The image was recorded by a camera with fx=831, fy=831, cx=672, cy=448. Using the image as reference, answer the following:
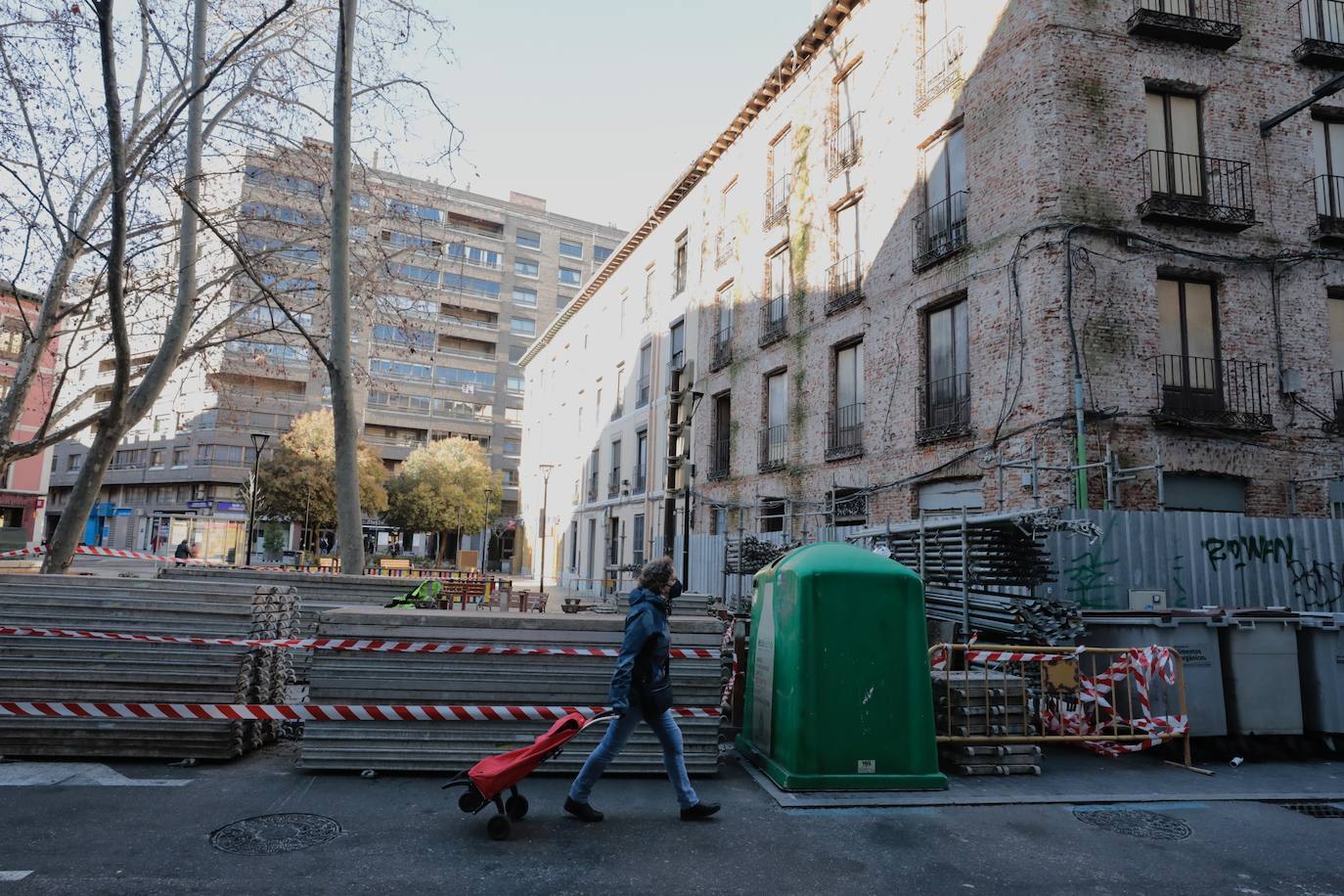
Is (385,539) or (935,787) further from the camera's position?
(385,539)

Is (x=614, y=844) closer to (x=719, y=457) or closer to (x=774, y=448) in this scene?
(x=774, y=448)

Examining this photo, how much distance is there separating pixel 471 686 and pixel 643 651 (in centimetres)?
172

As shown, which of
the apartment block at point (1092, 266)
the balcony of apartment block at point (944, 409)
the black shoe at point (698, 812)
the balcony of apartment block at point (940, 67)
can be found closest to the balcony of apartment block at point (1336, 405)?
the apartment block at point (1092, 266)

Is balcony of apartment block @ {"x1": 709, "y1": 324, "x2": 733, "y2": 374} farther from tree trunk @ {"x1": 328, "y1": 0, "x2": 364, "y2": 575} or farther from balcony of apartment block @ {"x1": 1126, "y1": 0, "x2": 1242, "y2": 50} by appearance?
tree trunk @ {"x1": 328, "y1": 0, "x2": 364, "y2": 575}

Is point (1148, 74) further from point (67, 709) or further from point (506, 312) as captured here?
point (506, 312)

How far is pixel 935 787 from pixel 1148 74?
12651 mm

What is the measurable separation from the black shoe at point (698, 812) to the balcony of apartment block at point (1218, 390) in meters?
10.6

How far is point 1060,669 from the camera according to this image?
7570mm

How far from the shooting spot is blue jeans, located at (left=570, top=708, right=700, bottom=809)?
539 cm

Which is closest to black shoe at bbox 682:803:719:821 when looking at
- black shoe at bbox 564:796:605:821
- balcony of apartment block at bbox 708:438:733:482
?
black shoe at bbox 564:796:605:821

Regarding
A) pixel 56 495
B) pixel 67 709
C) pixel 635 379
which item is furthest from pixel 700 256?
pixel 56 495

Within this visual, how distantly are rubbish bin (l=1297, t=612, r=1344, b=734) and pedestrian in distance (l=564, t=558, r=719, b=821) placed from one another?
6.27 m

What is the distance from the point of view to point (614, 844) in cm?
493

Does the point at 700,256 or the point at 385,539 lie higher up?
the point at 700,256
